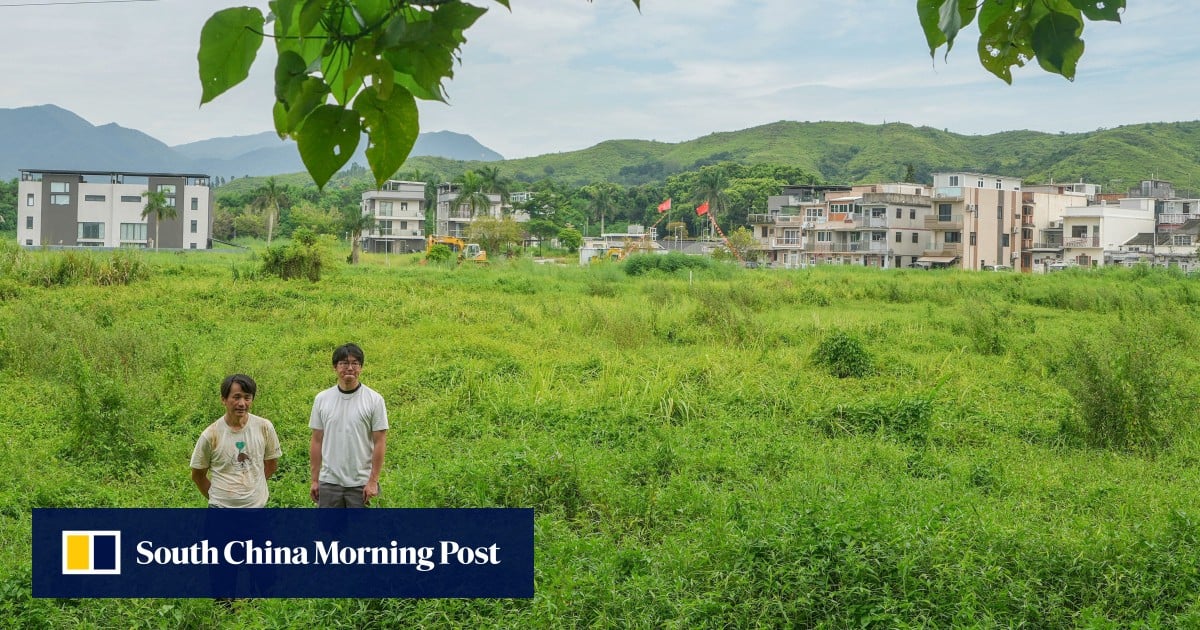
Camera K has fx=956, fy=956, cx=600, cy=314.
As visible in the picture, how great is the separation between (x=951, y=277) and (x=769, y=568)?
1857 cm

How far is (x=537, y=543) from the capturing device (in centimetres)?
396

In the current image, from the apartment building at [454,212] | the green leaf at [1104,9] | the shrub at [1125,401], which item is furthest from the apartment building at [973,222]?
the green leaf at [1104,9]

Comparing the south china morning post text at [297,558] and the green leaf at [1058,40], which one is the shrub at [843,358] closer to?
the south china morning post text at [297,558]

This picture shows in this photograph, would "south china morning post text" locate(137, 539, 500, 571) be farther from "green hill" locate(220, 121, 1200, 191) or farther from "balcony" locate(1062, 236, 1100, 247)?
"green hill" locate(220, 121, 1200, 191)

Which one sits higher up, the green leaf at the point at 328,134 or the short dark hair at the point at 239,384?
the green leaf at the point at 328,134

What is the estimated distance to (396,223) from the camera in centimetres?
4147

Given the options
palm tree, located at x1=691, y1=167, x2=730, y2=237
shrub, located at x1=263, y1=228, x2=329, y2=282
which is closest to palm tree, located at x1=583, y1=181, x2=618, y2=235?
palm tree, located at x1=691, y1=167, x2=730, y2=237

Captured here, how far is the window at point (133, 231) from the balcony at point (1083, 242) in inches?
1289

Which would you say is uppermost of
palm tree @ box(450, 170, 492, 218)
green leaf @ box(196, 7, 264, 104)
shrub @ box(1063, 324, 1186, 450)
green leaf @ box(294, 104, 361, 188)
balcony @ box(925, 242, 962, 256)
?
palm tree @ box(450, 170, 492, 218)

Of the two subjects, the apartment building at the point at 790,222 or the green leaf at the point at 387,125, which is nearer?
the green leaf at the point at 387,125

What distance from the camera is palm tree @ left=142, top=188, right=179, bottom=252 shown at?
32500mm

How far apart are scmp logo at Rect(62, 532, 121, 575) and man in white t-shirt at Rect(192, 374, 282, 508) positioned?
1.60 ft

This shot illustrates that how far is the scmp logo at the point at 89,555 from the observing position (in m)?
3.46

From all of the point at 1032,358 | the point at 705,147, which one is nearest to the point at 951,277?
the point at 1032,358
